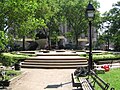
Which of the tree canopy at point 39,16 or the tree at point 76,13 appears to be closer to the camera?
the tree canopy at point 39,16

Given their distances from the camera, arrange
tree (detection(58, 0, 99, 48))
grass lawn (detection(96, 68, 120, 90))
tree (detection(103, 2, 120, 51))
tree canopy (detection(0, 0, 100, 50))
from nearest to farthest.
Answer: grass lawn (detection(96, 68, 120, 90))
tree canopy (detection(0, 0, 100, 50))
tree (detection(103, 2, 120, 51))
tree (detection(58, 0, 99, 48))

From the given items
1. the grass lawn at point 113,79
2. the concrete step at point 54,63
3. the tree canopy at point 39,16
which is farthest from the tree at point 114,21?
the grass lawn at point 113,79

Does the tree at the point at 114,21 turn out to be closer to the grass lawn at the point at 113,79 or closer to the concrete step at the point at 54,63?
the concrete step at the point at 54,63

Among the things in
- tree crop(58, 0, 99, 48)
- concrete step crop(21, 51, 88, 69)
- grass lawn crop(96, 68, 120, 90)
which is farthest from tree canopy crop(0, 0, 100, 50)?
grass lawn crop(96, 68, 120, 90)

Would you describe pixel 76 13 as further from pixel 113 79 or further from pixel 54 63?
pixel 113 79

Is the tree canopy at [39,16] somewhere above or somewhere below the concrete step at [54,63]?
above

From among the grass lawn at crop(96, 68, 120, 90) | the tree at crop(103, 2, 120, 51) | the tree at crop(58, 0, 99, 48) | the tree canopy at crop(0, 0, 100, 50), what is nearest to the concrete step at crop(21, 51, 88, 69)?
the tree canopy at crop(0, 0, 100, 50)

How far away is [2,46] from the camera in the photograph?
14.7 m

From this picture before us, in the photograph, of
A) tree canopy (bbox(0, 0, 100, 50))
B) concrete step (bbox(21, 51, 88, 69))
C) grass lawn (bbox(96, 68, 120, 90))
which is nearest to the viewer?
grass lawn (bbox(96, 68, 120, 90))

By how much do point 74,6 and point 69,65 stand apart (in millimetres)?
35473

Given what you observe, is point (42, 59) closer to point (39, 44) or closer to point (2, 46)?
point (2, 46)

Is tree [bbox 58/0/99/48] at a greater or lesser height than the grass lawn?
greater

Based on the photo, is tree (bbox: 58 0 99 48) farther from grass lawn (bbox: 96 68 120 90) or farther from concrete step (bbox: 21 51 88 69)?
grass lawn (bbox: 96 68 120 90)

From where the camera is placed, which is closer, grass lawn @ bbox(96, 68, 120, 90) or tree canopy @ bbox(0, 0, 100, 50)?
grass lawn @ bbox(96, 68, 120, 90)
